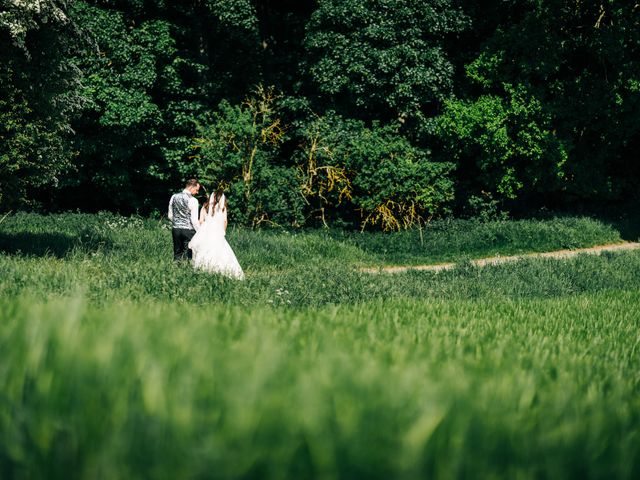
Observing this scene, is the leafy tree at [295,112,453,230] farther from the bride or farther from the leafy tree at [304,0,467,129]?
the bride

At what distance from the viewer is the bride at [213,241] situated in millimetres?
13805

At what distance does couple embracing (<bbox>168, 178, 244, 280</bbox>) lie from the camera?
13.8 meters

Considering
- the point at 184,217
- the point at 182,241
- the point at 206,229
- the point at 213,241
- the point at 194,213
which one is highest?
the point at 194,213

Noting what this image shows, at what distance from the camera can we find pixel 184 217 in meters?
14.9

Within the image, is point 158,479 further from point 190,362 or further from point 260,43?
point 260,43

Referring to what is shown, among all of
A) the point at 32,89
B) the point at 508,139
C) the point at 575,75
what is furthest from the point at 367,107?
the point at 32,89

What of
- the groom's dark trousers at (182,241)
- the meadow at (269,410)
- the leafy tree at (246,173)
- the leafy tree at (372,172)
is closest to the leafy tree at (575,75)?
the leafy tree at (372,172)

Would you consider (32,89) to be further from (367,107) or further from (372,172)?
(367,107)

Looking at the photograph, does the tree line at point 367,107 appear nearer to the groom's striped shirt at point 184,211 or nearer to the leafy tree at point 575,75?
the leafy tree at point 575,75

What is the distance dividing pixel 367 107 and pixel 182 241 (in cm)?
1568

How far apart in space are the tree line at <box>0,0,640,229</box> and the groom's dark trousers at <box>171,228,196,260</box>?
33.7 feet

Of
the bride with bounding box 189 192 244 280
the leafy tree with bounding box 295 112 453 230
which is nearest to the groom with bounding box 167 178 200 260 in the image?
the bride with bounding box 189 192 244 280

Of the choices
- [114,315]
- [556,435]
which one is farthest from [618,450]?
[114,315]

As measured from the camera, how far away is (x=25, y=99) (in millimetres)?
13656
